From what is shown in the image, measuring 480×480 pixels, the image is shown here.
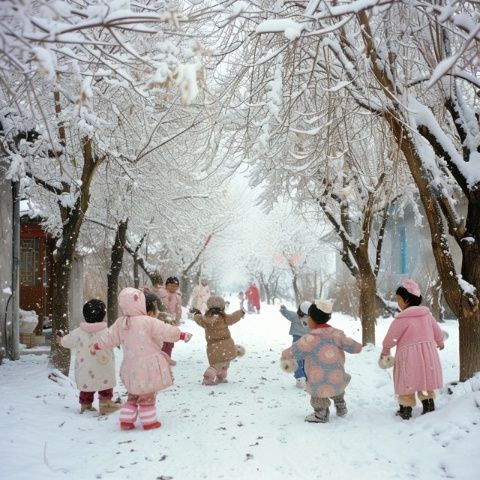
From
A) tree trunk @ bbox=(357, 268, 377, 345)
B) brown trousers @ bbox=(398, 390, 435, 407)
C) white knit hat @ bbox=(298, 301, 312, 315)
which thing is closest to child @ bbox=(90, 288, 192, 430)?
brown trousers @ bbox=(398, 390, 435, 407)

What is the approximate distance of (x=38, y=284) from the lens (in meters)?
14.8

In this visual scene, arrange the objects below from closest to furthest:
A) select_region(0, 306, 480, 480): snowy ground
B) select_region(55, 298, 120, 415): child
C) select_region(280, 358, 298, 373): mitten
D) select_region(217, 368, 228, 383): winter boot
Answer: select_region(0, 306, 480, 480): snowy ground < select_region(280, 358, 298, 373): mitten < select_region(55, 298, 120, 415): child < select_region(217, 368, 228, 383): winter boot

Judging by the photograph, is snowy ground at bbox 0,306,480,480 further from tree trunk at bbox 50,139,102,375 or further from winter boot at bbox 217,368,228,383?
winter boot at bbox 217,368,228,383

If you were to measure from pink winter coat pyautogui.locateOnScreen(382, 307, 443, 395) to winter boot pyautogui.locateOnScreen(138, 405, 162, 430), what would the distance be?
2.55m

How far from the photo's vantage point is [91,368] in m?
5.80

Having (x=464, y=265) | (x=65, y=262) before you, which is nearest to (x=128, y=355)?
(x=65, y=262)

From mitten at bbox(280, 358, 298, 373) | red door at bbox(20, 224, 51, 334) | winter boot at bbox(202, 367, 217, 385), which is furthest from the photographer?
red door at bbox(20, 224, 51, 334)

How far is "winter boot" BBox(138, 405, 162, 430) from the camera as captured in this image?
5113mm

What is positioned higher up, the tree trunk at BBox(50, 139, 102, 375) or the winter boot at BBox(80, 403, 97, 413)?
the tree trunk at BBox(50, 139, 102, 375)

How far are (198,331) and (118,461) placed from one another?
1440 centimetres

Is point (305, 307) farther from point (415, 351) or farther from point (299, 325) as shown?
point (415, 351)

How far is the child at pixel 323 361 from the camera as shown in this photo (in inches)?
205

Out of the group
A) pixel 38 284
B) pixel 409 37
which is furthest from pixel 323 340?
pixel 38 284

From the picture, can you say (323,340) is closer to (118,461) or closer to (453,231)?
(453,231)
